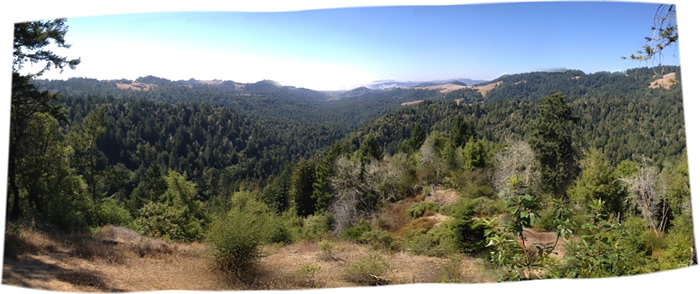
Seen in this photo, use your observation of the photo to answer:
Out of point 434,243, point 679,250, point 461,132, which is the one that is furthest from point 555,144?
point 679,250

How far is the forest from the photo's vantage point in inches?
255

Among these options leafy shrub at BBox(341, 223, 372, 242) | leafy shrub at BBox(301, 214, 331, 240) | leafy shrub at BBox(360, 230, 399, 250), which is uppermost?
leafy shrub at BBox(360, 230, 399, 250)

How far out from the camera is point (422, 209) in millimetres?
17672

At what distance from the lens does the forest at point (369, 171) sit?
6473 millimetres

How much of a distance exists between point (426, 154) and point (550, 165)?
6.88 m

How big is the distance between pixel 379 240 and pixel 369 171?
27.0 ft

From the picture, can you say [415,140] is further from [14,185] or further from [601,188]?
[14,185]

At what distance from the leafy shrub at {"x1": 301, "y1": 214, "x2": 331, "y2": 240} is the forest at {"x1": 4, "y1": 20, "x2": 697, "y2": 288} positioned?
4.4 inches

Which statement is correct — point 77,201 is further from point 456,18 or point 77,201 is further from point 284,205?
point 284,205

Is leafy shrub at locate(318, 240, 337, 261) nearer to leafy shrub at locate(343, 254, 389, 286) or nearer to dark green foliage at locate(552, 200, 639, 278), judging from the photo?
leafy shrub at locate(343, 254, 389, 286)

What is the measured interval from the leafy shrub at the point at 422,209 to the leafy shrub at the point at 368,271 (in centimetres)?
1031

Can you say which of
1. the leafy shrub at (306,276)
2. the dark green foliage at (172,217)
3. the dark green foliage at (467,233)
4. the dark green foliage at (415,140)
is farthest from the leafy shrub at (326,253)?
the dark green foliage at (415,140)

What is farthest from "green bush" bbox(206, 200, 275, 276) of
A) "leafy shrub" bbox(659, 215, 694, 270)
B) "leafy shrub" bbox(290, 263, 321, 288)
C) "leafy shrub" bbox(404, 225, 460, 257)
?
"leafy shrub" bbox(659, 215, 694, 270)

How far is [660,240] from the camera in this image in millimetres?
9047
